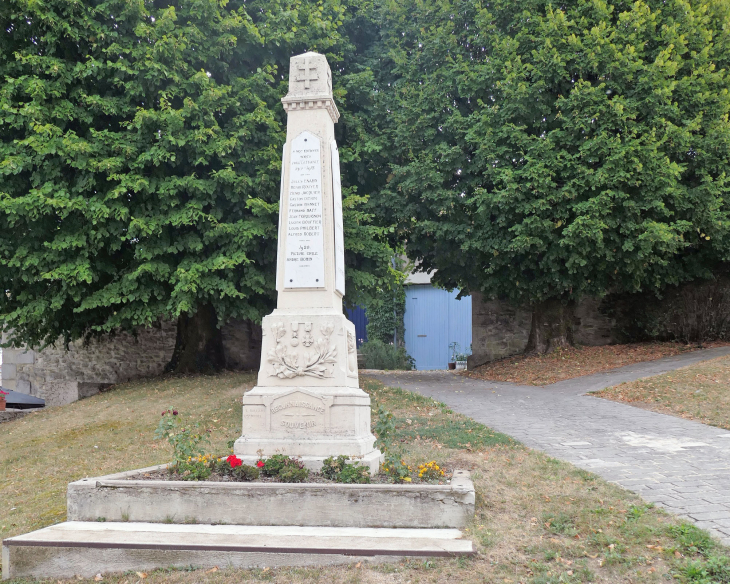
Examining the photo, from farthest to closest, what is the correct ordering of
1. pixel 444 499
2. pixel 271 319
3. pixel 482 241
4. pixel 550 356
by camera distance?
pixel 550 356 < pixel 482 241 < pixel 271 319 < pixel 444 499

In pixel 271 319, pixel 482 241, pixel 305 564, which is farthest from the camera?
pixel 482 241

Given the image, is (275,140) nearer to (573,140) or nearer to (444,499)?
(573,140)

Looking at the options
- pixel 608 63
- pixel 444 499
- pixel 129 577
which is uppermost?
pixel 608 63

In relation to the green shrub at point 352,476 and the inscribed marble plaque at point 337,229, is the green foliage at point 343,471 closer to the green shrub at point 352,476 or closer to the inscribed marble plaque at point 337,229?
the green shrub at point 352,476

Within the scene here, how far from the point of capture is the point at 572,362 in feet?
47.0

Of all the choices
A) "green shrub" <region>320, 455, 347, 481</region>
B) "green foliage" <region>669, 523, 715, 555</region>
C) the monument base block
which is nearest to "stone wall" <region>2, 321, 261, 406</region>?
the monument base block

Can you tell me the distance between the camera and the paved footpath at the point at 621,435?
17.6 feet

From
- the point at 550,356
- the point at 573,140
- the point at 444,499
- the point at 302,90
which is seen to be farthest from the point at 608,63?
the point at 444,499

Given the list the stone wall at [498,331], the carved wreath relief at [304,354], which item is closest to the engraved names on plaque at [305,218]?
the carved wreath relief at [304,354]

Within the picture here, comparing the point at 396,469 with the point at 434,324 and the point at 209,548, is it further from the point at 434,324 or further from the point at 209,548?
the point at 434,324

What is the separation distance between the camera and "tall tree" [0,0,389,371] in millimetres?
10977

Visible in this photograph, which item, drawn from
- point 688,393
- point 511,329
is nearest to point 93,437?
point 688,393

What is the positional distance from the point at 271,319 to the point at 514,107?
8.94m

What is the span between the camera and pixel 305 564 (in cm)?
409
